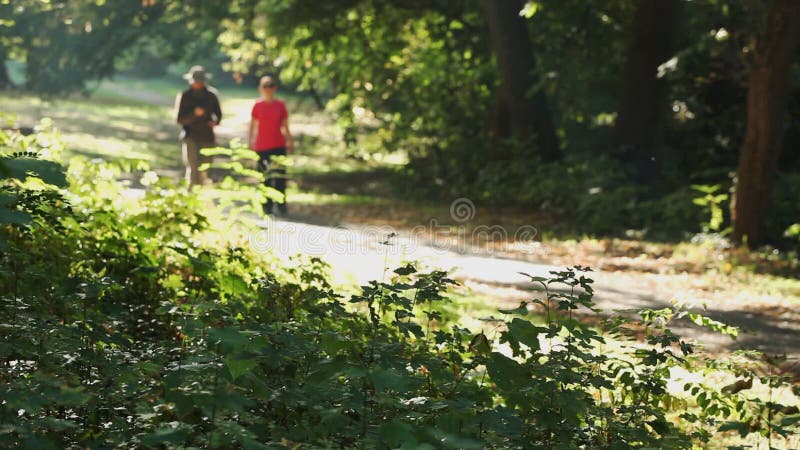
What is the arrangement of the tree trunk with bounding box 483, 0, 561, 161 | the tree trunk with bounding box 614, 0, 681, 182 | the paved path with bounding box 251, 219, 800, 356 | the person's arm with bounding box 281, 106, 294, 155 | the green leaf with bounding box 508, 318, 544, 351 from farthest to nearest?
the tree trunk with bounding box 483, 0, 561, 161, the tree trunk with bounding box 614, 0, 681, 182, the person's arm with bounding box 281, 106, 294, 155, the paved path with bounding box 251, 219, 800, 356, the green leaf with bounding box 508, 318, 544, 351

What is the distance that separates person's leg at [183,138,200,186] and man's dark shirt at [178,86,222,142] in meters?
0.10

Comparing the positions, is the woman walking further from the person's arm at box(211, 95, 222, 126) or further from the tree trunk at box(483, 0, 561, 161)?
the tree trunk at box(483, 0, 561, 161)

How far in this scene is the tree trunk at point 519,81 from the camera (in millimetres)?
21484

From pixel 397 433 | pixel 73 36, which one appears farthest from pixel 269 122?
pixel 73 36

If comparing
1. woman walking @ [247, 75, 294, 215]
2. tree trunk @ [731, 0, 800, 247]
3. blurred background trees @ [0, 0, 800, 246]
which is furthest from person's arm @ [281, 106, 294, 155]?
tree trunk @ [731, 0, 800, 247]

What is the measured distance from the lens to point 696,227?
17.8 m

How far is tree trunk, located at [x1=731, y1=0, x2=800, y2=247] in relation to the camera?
15.3 metres

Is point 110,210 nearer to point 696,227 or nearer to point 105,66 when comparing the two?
point 696,227

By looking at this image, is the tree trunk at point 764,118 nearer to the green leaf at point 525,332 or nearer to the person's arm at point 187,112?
the person's arm at point 187,112

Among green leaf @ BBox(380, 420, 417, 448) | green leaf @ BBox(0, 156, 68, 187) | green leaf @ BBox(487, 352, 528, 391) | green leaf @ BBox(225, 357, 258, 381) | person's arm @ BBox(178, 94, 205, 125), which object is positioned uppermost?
person's arm @ BBox(178, 94, 205, 125)

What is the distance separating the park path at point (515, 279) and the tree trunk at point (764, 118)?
2.67m

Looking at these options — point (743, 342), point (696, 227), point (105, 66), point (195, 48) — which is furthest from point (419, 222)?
point (195, 48)

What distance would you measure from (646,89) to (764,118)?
448 centimetres

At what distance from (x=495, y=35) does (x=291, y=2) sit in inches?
185
